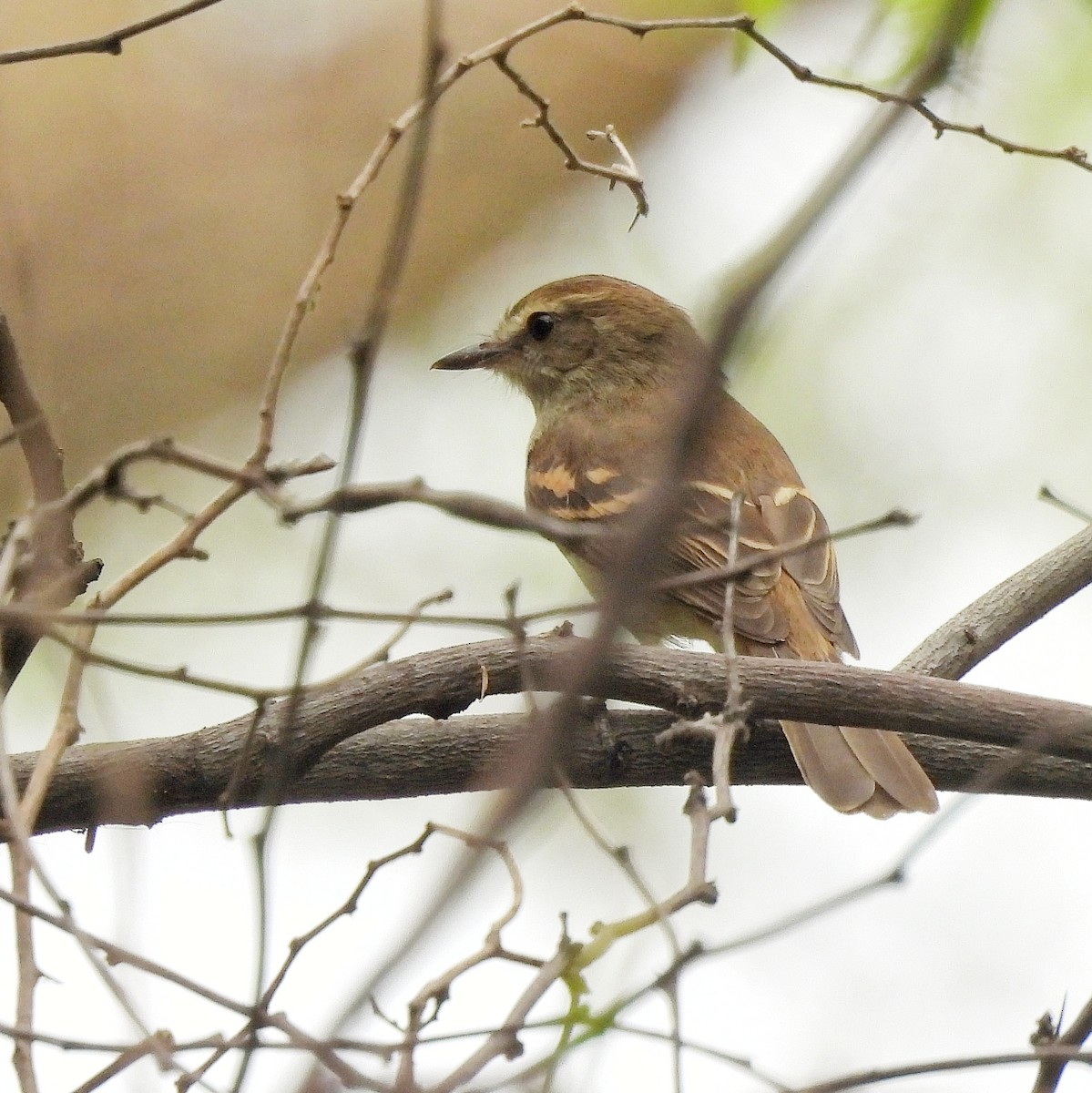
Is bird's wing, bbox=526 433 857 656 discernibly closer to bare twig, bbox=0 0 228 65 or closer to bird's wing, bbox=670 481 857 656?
bird's wing, bbox=670 481 857 656

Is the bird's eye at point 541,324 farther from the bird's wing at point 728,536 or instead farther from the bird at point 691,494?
the bird's wing at point 728,536

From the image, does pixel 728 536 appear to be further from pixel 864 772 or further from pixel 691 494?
pixel 691 494

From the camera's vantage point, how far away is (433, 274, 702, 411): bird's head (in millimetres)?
6633

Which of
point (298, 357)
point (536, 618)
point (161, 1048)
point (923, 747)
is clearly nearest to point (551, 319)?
point (298, 357)

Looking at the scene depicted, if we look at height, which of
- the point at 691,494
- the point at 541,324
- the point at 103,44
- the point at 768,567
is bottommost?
the point at 691,494

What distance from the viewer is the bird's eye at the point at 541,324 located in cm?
673

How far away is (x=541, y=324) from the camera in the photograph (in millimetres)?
6746

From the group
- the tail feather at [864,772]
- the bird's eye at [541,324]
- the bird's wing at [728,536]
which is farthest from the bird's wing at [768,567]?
the bird's eye at [541,324]

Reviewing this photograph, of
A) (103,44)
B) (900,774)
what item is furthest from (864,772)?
(103,44)

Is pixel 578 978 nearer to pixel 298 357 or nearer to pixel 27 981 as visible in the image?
pixel 27 981

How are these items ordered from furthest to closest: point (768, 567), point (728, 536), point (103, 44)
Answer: point (728, 536) < point (768, 567) < point (103, 44)

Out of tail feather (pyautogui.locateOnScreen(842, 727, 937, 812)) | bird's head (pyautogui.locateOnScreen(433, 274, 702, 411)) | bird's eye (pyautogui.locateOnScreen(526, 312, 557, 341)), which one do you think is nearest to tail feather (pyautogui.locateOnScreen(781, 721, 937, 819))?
tail feather (pyautogui.locateOnScreen(842, 727, 937, 812))

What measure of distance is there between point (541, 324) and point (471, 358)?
332 millimetres

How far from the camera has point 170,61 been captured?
7.08 meters
